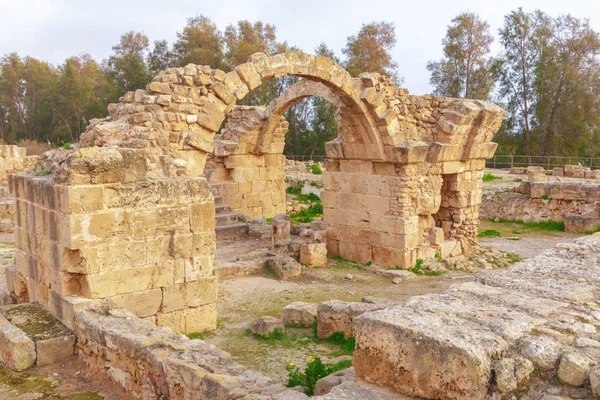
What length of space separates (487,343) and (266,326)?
4.04 meters

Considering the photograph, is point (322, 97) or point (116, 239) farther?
point (322, 97)

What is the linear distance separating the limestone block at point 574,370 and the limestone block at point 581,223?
13350 mm

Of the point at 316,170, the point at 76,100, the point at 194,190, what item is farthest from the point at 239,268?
the point at 76,100

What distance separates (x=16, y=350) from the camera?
5109 millimetres

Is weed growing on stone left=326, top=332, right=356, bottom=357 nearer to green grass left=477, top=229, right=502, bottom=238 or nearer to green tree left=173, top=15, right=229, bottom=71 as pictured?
green grass left=477, top=229, right=502, bottom=238

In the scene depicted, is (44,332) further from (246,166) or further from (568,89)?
(568,89)

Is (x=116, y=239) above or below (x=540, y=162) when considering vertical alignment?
below

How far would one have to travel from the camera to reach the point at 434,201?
10430mm

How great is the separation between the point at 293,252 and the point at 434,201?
3049 millimetres

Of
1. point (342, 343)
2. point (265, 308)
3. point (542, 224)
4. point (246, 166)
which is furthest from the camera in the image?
point (542, 224)

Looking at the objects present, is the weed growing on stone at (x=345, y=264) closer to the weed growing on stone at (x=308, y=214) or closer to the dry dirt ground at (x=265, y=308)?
the dry dirt ground at (x=265, y=308)

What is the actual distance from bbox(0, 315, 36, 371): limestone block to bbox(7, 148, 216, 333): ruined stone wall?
0.57 metres

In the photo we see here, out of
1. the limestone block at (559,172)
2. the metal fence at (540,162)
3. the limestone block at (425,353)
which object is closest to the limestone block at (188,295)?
the limestone block at (425,353)

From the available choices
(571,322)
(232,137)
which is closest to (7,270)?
(571,322)
